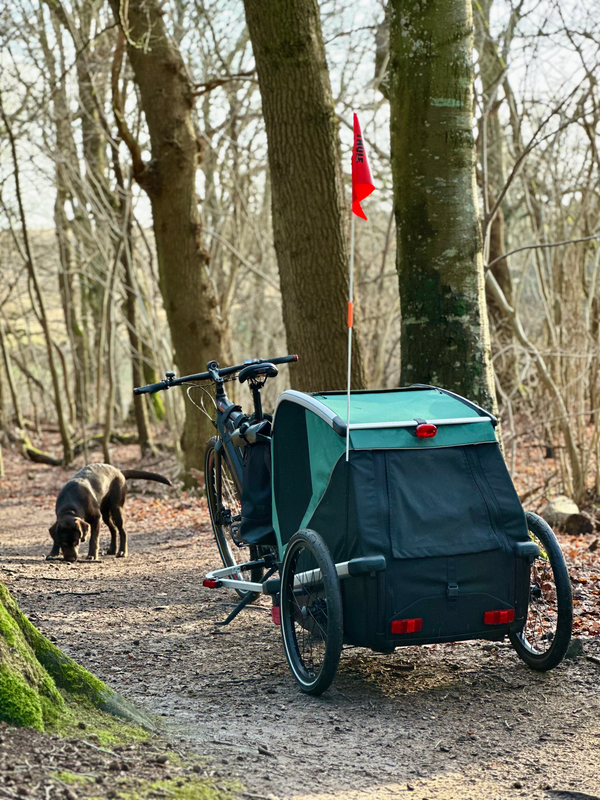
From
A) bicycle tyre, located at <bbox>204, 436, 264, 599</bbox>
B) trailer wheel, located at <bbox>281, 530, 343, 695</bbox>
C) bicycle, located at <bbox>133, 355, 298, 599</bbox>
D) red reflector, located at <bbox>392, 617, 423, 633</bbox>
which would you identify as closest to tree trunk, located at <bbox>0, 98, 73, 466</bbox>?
bicycle tyre, located at <bbox>204, 436, 264, 599</bbox>

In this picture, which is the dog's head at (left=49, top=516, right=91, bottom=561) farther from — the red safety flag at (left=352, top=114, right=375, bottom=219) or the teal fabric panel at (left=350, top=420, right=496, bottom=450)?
the red safety flag at (left=352, top=114, right=375, bottom=219)

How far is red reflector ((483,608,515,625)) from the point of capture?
13.0 feet

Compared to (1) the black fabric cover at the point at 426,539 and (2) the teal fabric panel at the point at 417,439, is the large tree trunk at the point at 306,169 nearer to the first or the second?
(2) the teal fabric panel at the point at 417,439

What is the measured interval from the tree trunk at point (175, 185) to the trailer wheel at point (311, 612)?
308 inches

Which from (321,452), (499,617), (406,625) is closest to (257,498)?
(321,452)

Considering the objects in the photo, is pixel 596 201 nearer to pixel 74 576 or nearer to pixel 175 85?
pixel 175 85

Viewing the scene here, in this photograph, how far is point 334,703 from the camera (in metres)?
3.99

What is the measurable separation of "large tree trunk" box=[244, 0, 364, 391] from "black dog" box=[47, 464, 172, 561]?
203 centimetres

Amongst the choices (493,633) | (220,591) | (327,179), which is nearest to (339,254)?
(327,179)

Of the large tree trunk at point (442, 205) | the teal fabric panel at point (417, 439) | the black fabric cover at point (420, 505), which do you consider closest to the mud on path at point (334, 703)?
the black fabric cover at point (420, 505)

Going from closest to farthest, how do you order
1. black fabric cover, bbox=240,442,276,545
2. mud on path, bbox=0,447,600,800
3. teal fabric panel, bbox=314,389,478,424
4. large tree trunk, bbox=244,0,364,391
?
mud on path, bbox=0,447,600,800, teal fabric panel, bbox=314,389,478,424, black fabric cover, bbox=240,442,276,545, large tree trunk, bbox=244,0,364,391

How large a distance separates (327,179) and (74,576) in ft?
13.6

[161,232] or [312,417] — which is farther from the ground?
[161,232]

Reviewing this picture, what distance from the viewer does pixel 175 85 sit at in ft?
38.4
